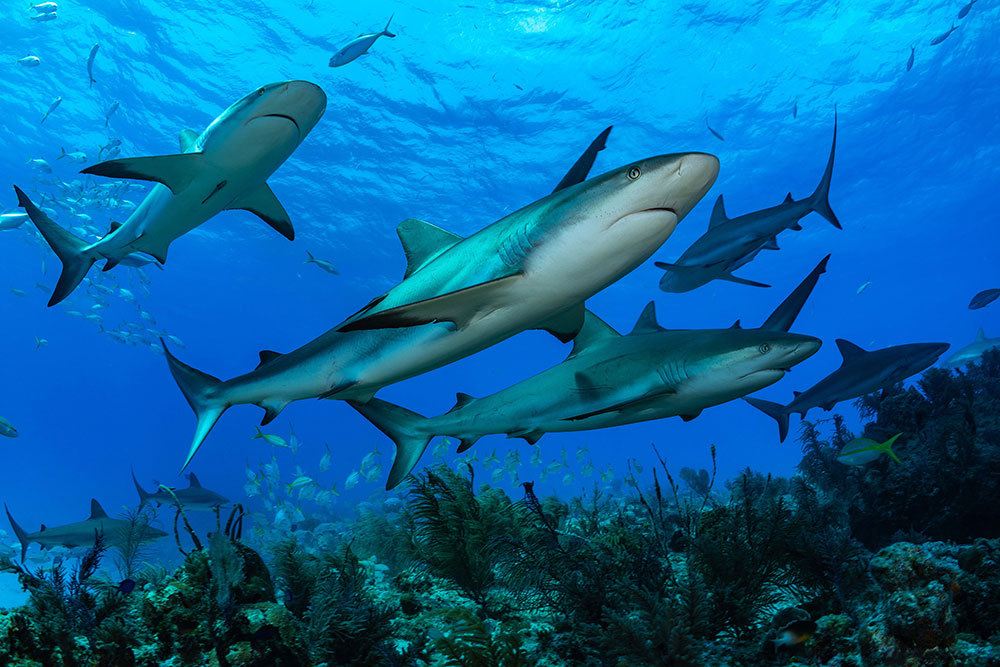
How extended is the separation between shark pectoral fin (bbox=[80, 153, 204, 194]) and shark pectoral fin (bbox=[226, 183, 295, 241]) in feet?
2.24

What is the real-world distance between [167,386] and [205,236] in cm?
13363

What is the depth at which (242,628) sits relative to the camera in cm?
370

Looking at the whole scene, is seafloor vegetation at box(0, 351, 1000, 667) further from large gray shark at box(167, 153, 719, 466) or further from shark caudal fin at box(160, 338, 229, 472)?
large gray shark at box(167, 153, 719, 466)

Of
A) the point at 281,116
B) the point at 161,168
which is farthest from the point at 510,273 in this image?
the point at 161,168

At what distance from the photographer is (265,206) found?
4.98 m

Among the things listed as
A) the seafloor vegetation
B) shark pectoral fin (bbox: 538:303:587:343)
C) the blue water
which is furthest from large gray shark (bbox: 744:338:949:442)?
the blue water

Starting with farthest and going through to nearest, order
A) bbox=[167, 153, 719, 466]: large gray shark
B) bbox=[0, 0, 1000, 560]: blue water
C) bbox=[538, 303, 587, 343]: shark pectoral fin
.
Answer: bbox=[0, 0, 1000, 560]: blue water → bbox=[538, 303, 587, 343]: shark pectoral fin → bbox=[167, 153, 719, 466]: large gray shark

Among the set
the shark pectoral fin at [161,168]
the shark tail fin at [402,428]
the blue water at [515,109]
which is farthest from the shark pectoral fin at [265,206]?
the blue water at [515,109]

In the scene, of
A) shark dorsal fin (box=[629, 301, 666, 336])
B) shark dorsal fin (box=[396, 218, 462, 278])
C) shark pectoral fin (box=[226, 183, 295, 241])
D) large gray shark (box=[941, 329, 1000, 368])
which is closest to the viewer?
shark dorsal fin (box=[396, 218, 462, 278])

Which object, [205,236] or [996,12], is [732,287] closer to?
[996,12]

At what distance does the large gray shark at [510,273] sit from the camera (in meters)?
2.08

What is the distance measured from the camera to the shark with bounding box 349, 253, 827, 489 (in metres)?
3.20

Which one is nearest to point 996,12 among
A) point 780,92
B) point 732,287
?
point 780,92

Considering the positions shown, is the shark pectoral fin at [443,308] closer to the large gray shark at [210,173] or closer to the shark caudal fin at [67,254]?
the large gray shark at [210,173]
